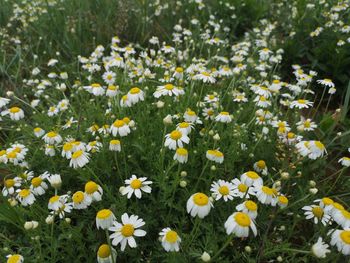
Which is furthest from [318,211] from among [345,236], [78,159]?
[78,159]

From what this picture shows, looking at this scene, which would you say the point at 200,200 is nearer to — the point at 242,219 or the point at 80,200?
the point at 242,219

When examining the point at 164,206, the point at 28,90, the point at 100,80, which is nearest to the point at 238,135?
the point at 164,206

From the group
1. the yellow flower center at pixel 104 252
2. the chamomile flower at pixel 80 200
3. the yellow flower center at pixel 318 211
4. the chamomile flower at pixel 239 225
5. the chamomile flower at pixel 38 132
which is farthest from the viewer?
the chamomile flower at pixel 38 132

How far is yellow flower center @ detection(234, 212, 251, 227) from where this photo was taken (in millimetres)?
1482

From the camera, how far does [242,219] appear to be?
1496mm

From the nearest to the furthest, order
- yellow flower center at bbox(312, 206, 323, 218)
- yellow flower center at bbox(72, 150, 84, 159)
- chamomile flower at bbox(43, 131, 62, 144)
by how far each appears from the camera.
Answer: yellow flower center at bbox(312, 206, 323, 218) → yellow flower center at bbox(72, 150, 84, 159) → chamomile flower at bbox(43, 131, 62, 144)

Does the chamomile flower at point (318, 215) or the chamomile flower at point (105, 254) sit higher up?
the chamomile flower at point (318, 215)

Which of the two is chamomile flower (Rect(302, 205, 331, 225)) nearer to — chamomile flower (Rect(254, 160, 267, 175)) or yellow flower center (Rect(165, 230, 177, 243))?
chamomile flower (Rect(254, 160, 267, 175))

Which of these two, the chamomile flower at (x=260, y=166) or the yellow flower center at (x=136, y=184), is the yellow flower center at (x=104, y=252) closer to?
the yellow flower center at (x=136, y=184)

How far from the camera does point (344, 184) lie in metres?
2.57

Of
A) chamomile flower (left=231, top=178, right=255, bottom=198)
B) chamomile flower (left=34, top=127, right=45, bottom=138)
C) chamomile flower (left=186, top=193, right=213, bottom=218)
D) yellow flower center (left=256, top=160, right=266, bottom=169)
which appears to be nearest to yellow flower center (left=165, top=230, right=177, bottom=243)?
chamomile flower (left=186, top=193, right=213, bottom=218)

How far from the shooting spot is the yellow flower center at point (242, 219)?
4.86 ft

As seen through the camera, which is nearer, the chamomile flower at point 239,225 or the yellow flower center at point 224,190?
the chamomile flower at point 239,225

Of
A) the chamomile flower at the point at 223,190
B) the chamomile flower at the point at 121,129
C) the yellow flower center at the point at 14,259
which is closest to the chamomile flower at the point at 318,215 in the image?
the chamomile flower at the point at 223,190
